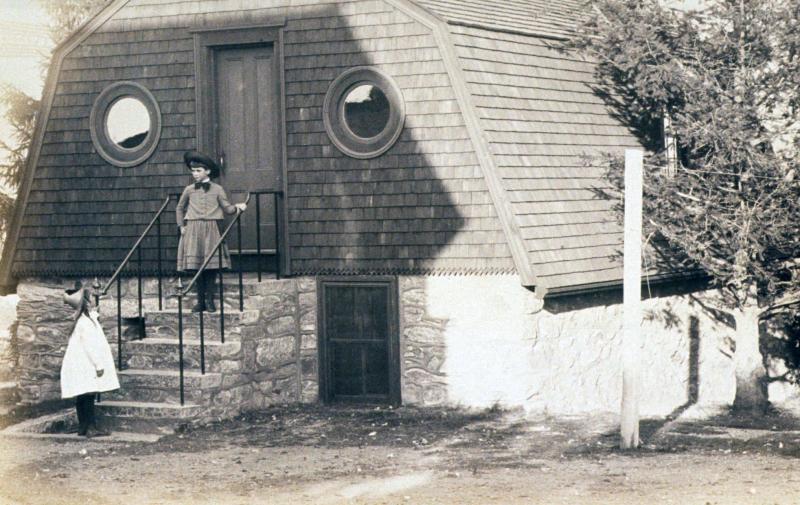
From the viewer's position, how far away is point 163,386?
1259 cm

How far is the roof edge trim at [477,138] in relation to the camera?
12852mm

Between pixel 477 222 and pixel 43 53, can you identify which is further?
pixel 43 53

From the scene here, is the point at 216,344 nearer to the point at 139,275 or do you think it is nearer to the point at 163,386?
the point at 163,386

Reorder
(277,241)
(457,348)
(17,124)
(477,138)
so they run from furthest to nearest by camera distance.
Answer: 1. (17,124)
2. (277,241)
3. (457,348)
4. (477,138)

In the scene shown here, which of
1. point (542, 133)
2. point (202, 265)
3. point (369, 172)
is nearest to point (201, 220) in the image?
point (202, 265)

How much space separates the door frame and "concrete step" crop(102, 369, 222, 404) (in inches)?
77.9

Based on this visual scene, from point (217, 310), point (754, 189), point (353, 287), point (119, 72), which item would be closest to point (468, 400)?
point (353, 287)

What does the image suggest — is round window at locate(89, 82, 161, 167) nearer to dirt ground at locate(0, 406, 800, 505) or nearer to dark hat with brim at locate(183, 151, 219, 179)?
dark hat with brim at locate(183, 151, 219, 179)

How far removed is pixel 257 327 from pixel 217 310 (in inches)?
22.0

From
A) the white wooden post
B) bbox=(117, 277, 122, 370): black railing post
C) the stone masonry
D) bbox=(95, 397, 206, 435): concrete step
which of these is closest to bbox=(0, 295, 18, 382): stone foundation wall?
the stone masonry

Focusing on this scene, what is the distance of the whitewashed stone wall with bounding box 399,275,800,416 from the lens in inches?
516

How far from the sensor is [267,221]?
14523 mm

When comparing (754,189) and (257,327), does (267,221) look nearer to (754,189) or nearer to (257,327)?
(257,327)

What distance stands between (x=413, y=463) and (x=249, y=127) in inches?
216
